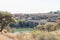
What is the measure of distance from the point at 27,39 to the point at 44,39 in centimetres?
99

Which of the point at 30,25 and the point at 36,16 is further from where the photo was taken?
the point at 36,16

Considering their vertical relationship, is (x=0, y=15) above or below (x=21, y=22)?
above

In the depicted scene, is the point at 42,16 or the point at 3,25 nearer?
the point at 3,25

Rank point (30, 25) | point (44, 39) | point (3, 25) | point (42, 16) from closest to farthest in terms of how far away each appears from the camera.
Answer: point (44, 39)
point (3, 25)
point (30, 25)
point (42, 16)

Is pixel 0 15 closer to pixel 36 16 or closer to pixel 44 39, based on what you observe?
pixel 44 39

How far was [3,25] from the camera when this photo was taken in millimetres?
27125

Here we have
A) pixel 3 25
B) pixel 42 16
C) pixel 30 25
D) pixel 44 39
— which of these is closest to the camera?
pixel 44 39

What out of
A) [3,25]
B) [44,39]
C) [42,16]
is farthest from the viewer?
[42,16]

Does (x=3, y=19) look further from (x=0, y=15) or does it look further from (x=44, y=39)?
(x=44, y=39)

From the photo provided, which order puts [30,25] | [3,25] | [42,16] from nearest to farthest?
[3,25]
[30,25]
[42,16]

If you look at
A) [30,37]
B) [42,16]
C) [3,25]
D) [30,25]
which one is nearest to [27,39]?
[30,37]

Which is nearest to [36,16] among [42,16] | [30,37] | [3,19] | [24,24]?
[42,16]

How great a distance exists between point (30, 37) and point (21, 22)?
29353mm

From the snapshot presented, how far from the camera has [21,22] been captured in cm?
4250
